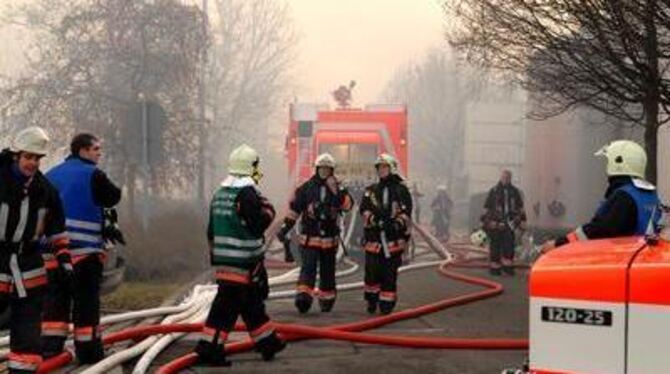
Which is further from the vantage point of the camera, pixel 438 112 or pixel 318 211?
pixel 438 112

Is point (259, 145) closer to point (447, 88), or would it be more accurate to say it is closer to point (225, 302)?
point (447, 88)

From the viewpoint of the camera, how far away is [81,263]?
7.05 metres

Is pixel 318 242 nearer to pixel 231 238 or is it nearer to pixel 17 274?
pixel 231 238

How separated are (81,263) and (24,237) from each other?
1.07 meters

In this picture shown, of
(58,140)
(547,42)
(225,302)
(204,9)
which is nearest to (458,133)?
(204,9)

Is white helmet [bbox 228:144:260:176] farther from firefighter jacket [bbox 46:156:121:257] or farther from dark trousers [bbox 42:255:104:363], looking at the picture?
dark trousers [bbox 42:255:104:363]

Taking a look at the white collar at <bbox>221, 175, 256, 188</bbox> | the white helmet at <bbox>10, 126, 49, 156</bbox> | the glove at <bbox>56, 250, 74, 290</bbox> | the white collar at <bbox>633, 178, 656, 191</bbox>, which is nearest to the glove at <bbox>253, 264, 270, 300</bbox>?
the white collar at <bbox>221, 175, 256, 188</bbox>

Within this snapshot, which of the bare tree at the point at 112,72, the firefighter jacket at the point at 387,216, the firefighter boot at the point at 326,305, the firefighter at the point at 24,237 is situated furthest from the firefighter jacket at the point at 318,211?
the bare tree at the point at 112,72

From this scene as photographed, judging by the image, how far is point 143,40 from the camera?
2166cm

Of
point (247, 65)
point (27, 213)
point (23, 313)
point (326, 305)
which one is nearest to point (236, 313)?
point (23, 313)

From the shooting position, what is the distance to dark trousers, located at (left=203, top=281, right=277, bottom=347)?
7.08 meters

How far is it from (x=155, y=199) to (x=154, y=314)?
15502mm

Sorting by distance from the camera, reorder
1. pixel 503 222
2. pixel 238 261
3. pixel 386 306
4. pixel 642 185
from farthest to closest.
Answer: pixel 503 222 → pixel 386 306 → pixel 238 261 → pixel 642 185

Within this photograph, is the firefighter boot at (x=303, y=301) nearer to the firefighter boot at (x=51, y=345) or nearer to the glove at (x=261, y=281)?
the glove at (x=261, y=281)
